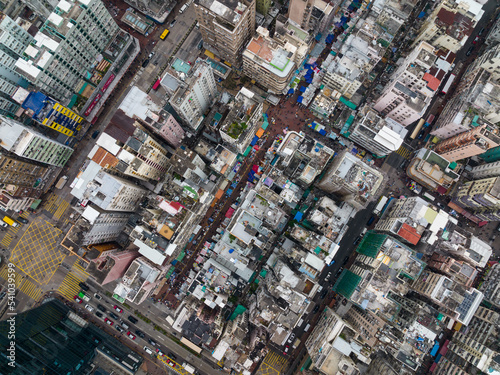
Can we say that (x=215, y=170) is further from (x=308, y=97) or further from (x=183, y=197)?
(x=308, y=97)

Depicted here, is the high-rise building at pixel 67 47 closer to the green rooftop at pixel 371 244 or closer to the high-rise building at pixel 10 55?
the high-rise building at pixel 10 55

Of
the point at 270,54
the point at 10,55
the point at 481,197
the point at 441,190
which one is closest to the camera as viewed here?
the point at 270,54

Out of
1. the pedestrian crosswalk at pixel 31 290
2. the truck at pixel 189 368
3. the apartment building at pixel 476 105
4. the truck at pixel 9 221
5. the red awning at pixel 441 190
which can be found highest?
the apartment building at pixel 476 105

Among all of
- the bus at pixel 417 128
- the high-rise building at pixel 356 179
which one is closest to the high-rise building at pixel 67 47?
the high-rise building at pixel 356 179

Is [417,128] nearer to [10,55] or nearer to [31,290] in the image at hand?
[10,55]

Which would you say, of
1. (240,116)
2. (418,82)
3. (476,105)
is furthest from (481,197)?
(240,116)
